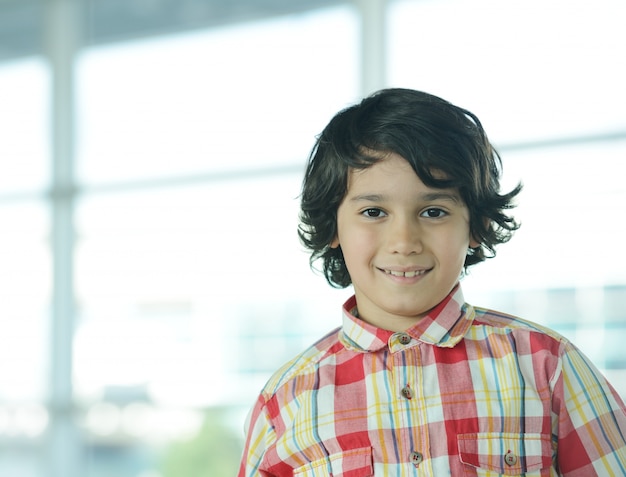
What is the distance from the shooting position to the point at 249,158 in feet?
11.9

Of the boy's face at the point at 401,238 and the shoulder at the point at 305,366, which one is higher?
the boy's face at the point at 401,238

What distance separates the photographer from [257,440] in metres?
1.23

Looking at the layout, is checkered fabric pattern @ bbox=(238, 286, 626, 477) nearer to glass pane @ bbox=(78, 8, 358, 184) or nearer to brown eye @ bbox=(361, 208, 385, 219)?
brown eye @ bbox=(361, 208, 385, 219)

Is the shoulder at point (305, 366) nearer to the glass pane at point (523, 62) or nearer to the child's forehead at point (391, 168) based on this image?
the child's forehead at point (391, 168)

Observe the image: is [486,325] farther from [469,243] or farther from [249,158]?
[249,158]

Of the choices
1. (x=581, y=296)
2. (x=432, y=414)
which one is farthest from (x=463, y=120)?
(x=581, y=296)

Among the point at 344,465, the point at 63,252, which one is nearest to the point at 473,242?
the point at 344,465

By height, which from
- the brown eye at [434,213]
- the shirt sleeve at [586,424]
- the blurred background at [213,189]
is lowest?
the shirt sleeve at [586,424]

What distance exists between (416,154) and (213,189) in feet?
8.56

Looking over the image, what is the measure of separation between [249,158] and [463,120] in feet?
8.07

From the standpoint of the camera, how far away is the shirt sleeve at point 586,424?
1.08m

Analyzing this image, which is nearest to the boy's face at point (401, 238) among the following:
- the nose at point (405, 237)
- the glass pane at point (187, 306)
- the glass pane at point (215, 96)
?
the nose at point (405, 237)

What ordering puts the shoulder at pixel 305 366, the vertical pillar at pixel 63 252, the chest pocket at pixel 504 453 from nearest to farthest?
the chest pocket at pixel 504 453 < the shoulder at pixel 305 366 < the vertical pillar at pixel 63 252

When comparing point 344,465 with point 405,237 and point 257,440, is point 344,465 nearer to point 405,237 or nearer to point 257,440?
point 257,440
